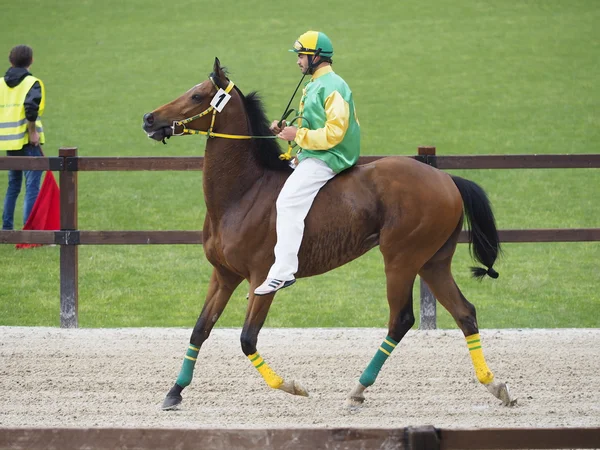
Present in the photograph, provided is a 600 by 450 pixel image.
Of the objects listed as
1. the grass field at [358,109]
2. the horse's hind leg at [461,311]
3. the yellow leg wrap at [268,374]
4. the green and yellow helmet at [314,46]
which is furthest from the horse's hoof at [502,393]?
the grass field at [358,109]

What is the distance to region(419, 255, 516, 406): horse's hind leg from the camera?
19.7 feet

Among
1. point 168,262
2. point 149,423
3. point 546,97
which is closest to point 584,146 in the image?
point 546,97

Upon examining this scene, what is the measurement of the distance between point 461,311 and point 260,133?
1737 mm

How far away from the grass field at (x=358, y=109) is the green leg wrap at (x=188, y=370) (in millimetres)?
2958

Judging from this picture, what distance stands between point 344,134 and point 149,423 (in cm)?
208

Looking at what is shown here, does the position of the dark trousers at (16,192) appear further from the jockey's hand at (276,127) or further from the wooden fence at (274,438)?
the wooden fence at (274,438)

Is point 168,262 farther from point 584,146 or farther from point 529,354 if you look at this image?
point 584,146

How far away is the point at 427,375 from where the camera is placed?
22.0 ft

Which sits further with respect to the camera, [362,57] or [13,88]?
[362,57]

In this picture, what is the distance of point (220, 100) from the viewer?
6.06 meters

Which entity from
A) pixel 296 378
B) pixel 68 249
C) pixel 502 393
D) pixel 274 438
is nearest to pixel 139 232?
pixel 68 249

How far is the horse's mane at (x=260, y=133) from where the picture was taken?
20.3ft

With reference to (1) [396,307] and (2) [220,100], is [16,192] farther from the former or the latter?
(1) [396,307]

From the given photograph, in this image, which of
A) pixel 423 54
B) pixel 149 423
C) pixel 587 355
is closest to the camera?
pixel 149 423
